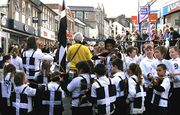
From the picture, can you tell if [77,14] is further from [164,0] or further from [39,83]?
[39,83]

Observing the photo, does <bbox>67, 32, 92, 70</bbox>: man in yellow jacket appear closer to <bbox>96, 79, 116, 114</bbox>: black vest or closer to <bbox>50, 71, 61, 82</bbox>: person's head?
<bbox>50, 71, 61, 82</bbox>: person's head

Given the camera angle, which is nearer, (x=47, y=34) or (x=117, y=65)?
(x=117, y=65)

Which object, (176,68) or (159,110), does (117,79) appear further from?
(176,68)

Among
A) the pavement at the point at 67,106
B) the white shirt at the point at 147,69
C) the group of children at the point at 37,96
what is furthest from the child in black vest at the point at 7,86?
the white shirt at the point at 147,69

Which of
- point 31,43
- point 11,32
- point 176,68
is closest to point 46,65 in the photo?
point 31,43

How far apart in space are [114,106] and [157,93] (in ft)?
3.22

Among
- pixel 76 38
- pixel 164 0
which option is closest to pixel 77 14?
pixel 164 0

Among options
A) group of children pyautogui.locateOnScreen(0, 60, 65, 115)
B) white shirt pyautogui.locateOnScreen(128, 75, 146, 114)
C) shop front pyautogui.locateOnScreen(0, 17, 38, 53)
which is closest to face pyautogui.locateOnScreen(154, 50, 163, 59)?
white shirt pyautogui.locateOnScreen(128, 75, 146, 114)

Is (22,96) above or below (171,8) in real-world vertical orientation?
below

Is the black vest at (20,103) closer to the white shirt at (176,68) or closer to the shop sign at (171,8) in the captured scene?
the white shirt at (176,68)

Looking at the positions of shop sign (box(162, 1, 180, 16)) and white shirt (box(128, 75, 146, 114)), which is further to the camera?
shop sign (box(162, 1, 180, 16))

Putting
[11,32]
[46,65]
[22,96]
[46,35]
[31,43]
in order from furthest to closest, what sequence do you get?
[46,35] → [11,32] → [31,43] → [46,65] → [22,96]

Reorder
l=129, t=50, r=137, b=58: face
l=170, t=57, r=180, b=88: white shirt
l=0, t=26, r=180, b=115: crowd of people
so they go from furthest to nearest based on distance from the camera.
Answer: l=129, t=50, r=137, b=58: face, l=170, t=57, r=180, b=88: white shirt, l=0, t=26, r=180, b=115: crowd of people

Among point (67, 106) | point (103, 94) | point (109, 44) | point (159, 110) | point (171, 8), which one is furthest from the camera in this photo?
point (171, 8)
